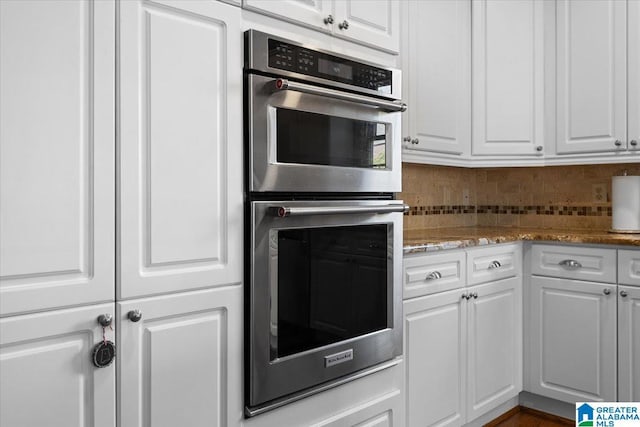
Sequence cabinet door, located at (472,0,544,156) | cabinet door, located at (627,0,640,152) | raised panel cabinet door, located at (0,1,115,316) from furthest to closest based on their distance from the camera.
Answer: cabinet door, located at (472,0,544,156) → cabinet door, located at (627,0,640,152) → raised panel cabinet door, located at (0,1,115,316)

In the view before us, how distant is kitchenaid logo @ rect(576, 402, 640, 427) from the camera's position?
2.33 meters

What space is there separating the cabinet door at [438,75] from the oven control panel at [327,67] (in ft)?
2.20

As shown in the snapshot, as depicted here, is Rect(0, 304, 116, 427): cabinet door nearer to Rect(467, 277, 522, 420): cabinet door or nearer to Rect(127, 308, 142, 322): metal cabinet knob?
Rect(127, 308, 142, 322): metal cabinet knob

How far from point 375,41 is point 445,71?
36.2 inches

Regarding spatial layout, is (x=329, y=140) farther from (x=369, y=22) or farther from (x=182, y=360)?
(x=182, y=360)

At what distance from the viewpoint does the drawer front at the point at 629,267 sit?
2.37 meters

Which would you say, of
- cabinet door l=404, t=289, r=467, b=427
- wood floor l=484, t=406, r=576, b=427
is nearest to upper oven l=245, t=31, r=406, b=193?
cabinet door l=404, t=289, r=467, b=427

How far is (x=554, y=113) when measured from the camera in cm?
288

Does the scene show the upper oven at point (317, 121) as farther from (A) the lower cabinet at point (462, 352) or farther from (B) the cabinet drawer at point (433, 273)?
(A) the lower cabinet at point (462, 352)

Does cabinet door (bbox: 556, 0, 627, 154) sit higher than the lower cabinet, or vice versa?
cabinet door (bbox: 556, 0, 627, 154)

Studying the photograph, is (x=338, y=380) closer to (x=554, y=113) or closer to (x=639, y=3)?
(x=554, y=113)

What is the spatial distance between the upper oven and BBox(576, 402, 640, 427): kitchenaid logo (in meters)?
1.59

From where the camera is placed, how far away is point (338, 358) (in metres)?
1.64

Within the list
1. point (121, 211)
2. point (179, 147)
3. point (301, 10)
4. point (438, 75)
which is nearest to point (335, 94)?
point (301, 10)
